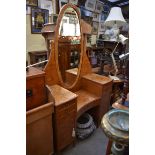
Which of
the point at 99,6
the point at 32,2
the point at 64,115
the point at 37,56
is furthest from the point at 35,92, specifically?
the point at 99,6

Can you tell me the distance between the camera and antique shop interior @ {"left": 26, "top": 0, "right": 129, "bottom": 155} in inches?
46.8

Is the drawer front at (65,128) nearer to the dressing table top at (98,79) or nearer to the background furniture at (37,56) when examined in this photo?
the dressing table top at (98,79)

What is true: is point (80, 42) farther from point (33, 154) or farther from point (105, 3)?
point (105, 3)

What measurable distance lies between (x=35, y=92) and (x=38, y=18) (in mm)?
1176

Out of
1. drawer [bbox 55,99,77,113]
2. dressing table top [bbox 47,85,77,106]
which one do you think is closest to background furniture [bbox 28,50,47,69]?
dressing table top [bbox 47,85,77,106]

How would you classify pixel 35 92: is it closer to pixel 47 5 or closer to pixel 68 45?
pixel 68 45

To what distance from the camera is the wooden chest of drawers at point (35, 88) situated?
1.20 metres

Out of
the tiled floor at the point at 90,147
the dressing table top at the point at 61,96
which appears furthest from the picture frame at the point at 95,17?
the tiled floor at the point at 90,147

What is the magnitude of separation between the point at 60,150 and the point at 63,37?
1182 millimetres

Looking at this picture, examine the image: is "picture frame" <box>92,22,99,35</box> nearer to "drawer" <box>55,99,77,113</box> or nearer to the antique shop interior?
the antique shop interior

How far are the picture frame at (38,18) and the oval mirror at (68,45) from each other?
421 millimetres

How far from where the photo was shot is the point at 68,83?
194cm
